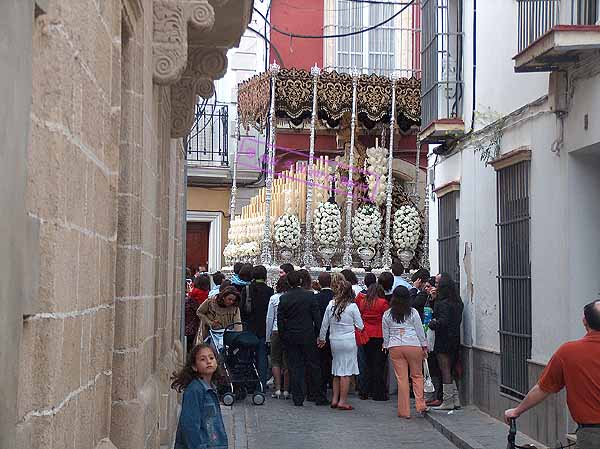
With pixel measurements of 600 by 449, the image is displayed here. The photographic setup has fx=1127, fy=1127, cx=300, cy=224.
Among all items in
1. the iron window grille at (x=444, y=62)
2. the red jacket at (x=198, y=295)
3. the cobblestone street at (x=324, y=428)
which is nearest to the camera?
the cobblestone street at (x=324, y=428)

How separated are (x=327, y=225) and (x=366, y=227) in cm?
79

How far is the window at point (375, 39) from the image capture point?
2658 centimetres

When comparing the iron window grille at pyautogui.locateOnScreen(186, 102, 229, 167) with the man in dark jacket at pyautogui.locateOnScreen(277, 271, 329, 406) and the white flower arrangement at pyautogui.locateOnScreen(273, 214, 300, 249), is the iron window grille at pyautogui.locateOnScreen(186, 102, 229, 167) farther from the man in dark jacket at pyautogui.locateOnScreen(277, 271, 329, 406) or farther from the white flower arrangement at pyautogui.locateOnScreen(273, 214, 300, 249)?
the man in dark jacket at pyautogui.locateOnScreen(277, 271, 329, 406)

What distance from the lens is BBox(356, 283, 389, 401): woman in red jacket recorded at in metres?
15.3

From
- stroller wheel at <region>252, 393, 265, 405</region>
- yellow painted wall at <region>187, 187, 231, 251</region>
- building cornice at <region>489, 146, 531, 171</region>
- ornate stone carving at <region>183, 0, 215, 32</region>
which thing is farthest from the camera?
yellow painted wall at <region>187, 187, 231, 251</region>

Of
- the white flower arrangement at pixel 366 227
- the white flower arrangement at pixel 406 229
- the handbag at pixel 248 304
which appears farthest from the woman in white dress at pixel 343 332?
the white flower arrangement at pixel 406 229

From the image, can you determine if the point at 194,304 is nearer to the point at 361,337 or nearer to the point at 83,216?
the point at 361,337

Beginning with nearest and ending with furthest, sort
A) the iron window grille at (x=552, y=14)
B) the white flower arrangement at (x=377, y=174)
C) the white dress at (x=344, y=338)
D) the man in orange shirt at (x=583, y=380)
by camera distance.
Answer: the man in orange shirt at (x=583, y=380)
the iron window grille at (x=552, y=14)
the white dress at (x=344, y=338)
the white flower arrangement at (x=377, y=174)

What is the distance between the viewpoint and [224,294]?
567 inches

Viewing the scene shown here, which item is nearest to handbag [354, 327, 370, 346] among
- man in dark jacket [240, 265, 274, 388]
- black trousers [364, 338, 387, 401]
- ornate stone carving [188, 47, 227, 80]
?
black trousers [364, 338, 387, 401]

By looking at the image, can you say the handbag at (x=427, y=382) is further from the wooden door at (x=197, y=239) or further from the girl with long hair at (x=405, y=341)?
the wooden door at (x=197, y=239)

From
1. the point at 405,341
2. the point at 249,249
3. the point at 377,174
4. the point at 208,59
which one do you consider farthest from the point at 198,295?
the point at 208,59

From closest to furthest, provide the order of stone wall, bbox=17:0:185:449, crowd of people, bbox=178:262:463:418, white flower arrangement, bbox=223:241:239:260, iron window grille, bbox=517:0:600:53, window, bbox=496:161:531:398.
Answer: stone wall, bbox=17:0:185:449 < iron window grille, bbox=517:0:600:53 < window, bbox=496:161:531:398 < crowd of people, bbox=178:262:463:418 < white flower arrangement, bbox=223:241:239:260

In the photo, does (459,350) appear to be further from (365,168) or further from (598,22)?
(365,168)
